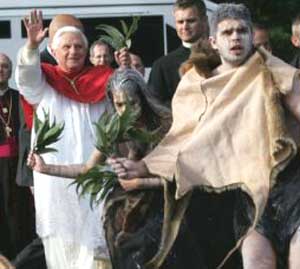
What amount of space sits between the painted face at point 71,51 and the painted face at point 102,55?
1.23m

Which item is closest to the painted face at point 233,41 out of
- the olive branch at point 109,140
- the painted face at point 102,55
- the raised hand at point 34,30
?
the olive branch at point 109,140

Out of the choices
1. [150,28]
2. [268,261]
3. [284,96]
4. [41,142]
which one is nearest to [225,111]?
[284,96]

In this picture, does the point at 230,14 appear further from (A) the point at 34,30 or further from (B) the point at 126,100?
(A) the point at 34,30

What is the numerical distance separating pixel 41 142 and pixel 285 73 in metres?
1.65

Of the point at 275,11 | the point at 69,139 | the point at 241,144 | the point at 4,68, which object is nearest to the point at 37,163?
the point at 69,139

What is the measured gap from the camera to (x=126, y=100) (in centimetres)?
655

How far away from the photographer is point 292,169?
5934mm

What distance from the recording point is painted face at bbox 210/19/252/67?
19.8 ft

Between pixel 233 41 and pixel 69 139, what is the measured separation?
213 centimetres

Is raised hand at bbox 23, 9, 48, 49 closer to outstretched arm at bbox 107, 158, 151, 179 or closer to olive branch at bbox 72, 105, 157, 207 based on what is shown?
olive branch at bbox 72, 105, 157, 207

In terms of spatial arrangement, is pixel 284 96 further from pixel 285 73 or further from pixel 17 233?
pixel 17 233

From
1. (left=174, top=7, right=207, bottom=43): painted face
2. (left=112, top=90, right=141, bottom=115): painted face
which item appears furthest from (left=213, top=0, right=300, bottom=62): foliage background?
(left=112, top=90, right=141, bottom=115): painted face

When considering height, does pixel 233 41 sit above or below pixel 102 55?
above

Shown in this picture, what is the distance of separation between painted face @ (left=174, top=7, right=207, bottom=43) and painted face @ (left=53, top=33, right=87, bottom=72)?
29.5 inches
